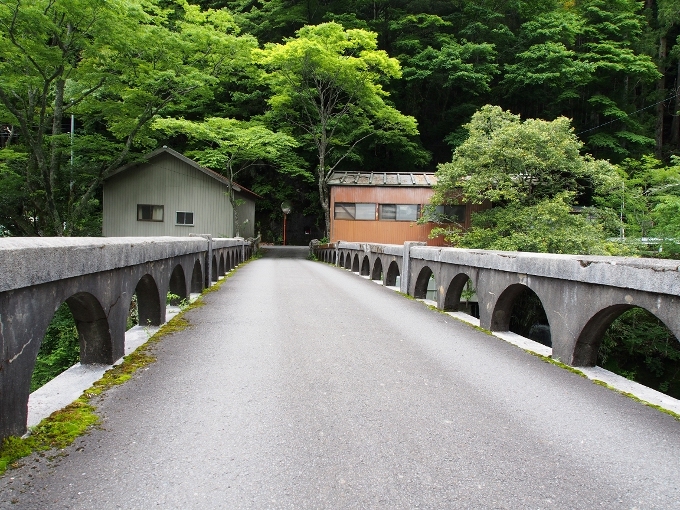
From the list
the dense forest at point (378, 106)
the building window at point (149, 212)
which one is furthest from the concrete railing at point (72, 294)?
the building window at point (149, 212)

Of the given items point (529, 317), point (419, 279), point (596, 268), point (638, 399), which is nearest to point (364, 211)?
point (529, 317)

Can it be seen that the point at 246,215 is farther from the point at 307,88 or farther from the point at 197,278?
the point at 197,278

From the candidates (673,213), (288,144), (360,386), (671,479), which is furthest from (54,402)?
(288,144)

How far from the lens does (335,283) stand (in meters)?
12.8

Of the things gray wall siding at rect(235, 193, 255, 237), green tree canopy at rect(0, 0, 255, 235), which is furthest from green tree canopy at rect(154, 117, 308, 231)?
gray wall siding at rect(235, 193, 255, 237)

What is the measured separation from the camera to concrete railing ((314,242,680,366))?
12.6 feet

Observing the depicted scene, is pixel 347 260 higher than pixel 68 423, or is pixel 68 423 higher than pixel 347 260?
pixel 347 260

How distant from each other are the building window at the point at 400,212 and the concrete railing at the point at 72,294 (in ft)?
66.0

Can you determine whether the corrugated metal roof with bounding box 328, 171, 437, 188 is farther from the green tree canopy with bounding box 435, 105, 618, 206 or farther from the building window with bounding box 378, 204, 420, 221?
the green tree canopy with bounding box 435, 105, 618, 206

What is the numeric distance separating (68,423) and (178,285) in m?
5.39

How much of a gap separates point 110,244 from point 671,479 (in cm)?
420

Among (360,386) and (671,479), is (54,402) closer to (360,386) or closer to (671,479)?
(360,386)

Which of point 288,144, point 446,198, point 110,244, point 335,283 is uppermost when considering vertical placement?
point 288,144

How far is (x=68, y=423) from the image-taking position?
3.17m
